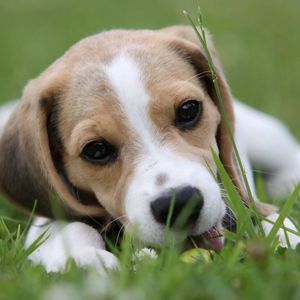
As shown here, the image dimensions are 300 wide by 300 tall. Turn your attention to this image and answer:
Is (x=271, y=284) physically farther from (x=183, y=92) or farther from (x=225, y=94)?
(x=225, y=94)

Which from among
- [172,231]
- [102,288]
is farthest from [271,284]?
[172,231]

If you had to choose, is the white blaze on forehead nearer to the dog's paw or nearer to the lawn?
the dog's paw

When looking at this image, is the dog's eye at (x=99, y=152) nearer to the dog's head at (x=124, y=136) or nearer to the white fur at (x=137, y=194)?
the dog's head at (x=124, y=136)

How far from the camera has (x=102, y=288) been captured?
3734 millimetres

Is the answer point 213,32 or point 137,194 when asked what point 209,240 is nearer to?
point 137,194

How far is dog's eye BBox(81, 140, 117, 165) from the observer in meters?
5.88

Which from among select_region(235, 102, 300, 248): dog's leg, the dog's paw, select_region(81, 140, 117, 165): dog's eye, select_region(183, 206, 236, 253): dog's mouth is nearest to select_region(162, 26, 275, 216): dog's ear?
select_region(183, 206, 236, 253): dog's mouth

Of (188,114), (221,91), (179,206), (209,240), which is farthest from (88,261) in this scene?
(221,91)

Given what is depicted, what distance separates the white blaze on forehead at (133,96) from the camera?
18.9 ft

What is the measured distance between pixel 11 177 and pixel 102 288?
2947 mm

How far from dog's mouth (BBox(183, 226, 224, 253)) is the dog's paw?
55 cm

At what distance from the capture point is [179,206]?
5.05 metres

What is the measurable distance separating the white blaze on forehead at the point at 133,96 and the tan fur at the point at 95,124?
0.15 ft

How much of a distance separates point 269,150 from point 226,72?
446cm
